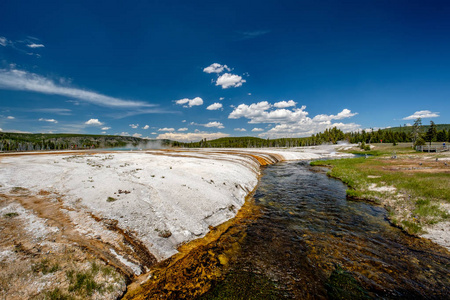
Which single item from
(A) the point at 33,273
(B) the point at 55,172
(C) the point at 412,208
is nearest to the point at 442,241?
(C) the point at 412,208

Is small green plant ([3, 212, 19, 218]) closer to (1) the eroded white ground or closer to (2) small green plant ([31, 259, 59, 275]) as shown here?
(1) the eroded white ground

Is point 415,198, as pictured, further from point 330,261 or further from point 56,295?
point 56,295

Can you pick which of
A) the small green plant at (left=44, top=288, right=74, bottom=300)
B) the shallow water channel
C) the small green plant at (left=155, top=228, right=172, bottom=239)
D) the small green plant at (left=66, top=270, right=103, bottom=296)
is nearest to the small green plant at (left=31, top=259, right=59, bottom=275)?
the small green plant at (left=66, top=270, right=103, bottom=296)

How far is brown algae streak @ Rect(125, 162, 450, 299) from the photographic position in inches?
277

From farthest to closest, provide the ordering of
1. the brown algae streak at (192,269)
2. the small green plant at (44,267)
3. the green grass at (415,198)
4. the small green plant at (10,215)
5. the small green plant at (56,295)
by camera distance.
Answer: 1. the green grass at (415,198)
2. the small green plant at (10,215)
3. the brown algae streak at (192,269)
4. the small green plant at (44,267)
5. the small green plant at (56,295)

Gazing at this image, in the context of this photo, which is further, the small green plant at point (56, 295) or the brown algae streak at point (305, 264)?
the brown algae streak at point (305, 264)

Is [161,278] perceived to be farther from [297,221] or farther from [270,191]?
[270,191]

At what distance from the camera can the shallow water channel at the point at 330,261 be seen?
706cm

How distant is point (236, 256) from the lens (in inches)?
368

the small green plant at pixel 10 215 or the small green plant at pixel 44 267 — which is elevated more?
the small green plant at pixel 10 215

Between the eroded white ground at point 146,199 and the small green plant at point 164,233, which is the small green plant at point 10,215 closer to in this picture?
the eroded white ground at point 146,199

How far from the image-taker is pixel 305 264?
8602 millimetres

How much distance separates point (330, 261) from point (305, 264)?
1344 mm

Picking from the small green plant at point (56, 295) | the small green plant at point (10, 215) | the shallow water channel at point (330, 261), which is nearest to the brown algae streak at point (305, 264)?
the shallow water channel at point (330, 261)
